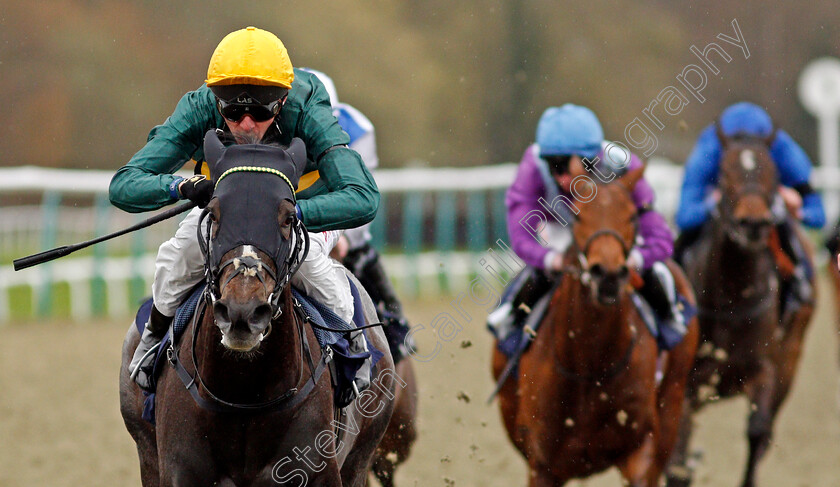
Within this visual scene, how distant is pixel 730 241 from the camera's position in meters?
7.06

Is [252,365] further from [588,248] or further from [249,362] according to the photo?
[588,248]

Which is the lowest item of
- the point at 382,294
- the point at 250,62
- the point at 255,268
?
the point at 382,294

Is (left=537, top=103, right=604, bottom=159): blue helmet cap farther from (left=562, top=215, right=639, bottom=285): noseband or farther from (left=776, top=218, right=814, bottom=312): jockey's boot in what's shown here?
(left=776, top=218, right=814, bottom=312): jockey's boot

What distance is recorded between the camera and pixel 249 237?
10.7 feet

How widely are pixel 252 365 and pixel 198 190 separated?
0.57 meters

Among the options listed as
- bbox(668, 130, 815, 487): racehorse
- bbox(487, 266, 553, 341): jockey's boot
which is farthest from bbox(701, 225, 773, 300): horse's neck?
bbox(487, 266, 553, 341): jockey's boot

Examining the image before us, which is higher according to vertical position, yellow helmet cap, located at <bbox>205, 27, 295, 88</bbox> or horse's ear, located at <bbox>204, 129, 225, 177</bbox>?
yellow helmet cap, located at <bbox>205, 27, 295, 88</bbox>

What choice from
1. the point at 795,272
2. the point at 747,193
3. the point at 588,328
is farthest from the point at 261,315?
the point at 795,272

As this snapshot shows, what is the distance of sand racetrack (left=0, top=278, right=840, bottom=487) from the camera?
7172 millimetres

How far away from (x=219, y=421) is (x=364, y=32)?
2156cm

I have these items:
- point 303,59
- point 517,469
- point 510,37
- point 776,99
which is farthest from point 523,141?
point 517,469

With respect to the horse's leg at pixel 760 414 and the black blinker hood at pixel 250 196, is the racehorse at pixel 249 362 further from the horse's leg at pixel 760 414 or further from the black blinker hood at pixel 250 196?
the horse's leg at pixel 760 414

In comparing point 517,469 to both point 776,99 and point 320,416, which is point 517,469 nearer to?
point 320,416

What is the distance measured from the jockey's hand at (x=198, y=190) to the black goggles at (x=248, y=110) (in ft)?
1.15
